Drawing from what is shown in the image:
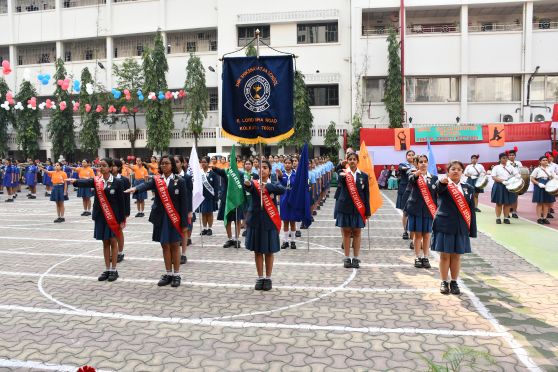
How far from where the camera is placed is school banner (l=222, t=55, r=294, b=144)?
6.57 meters

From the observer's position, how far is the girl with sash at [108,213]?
23.1ft

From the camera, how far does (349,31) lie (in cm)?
2886

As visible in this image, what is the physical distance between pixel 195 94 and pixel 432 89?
1482 centimetres

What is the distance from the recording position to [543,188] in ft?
39.1

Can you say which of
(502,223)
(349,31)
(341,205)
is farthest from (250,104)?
(349,31)

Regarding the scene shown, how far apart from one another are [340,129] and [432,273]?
2184 cm

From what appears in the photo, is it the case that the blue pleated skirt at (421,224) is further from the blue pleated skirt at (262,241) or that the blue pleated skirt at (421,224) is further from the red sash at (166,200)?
the red sash at (166,200)

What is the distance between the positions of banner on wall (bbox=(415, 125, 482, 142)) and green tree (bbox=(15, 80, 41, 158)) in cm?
2647

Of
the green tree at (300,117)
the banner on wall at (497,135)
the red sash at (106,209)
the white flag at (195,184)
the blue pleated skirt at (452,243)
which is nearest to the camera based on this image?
the blue pleated skirt at (452,243)

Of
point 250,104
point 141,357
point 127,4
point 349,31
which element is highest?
point 127,4

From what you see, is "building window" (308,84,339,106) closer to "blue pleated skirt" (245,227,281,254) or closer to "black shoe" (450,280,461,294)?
"blue pleated skirt" (245,227,281,254)

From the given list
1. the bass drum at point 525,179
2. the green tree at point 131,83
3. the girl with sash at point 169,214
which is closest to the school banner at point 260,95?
the girl with sash at point 169,214

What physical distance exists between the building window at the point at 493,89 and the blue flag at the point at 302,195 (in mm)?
22847

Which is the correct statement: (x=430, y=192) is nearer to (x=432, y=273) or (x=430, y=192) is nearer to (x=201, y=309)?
(x=432, y=273)
